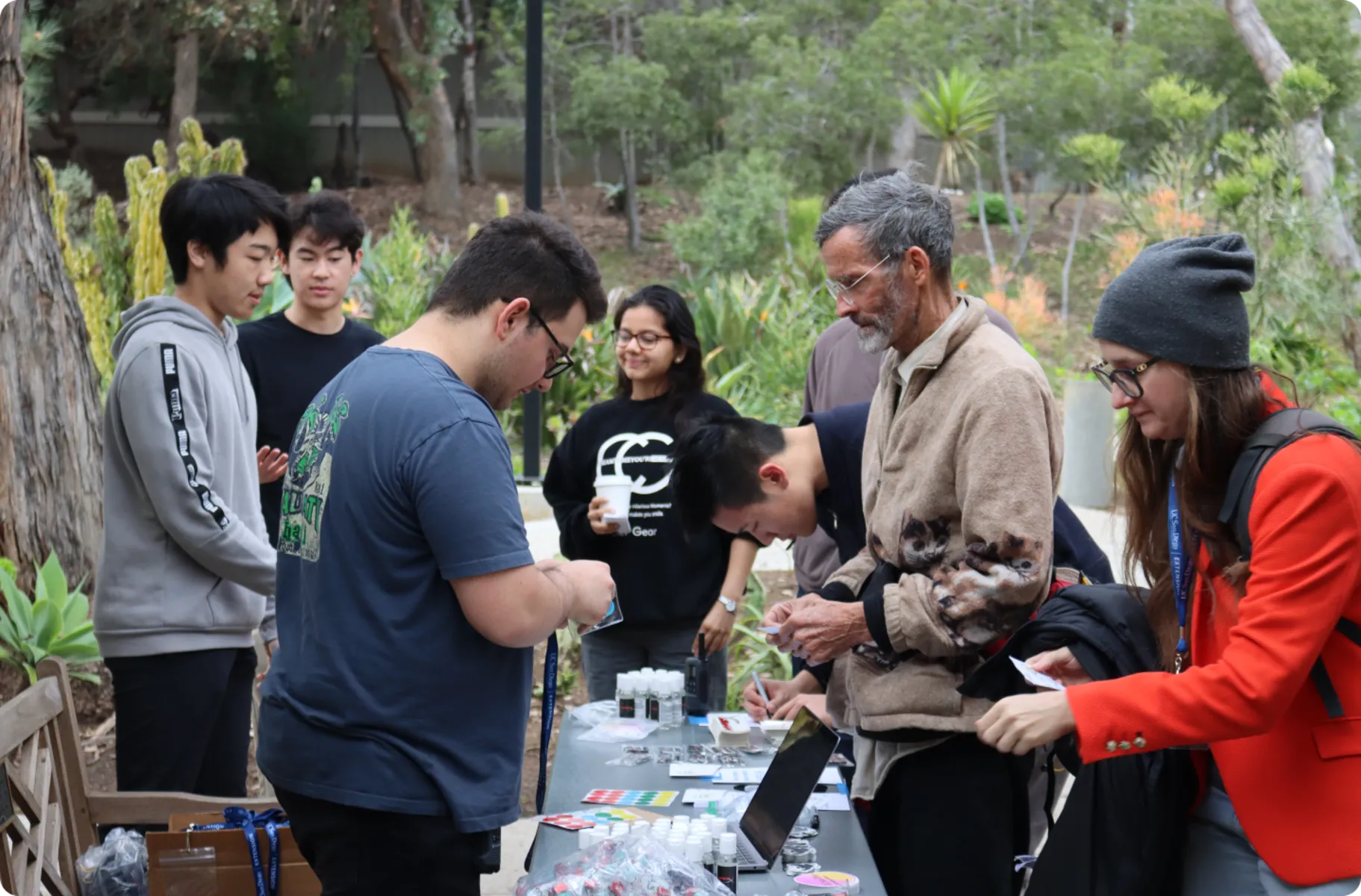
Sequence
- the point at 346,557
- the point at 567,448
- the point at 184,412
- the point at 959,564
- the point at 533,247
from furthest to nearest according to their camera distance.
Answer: the point at 567,448 < the point at 184,412 < the point at 959,564 < the point at 533,247 < the point at 346,557

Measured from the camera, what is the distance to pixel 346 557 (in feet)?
6.86

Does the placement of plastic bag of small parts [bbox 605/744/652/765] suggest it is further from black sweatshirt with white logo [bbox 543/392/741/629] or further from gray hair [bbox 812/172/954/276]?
gray hair [bbox 812/172/954/276]

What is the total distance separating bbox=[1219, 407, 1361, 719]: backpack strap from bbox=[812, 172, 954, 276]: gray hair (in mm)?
828

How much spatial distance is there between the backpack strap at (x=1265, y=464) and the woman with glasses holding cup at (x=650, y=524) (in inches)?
84.0

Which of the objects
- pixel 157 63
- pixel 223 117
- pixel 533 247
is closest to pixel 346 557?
pixel 533 247

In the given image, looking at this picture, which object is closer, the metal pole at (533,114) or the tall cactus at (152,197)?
the metal pole at (533,114)

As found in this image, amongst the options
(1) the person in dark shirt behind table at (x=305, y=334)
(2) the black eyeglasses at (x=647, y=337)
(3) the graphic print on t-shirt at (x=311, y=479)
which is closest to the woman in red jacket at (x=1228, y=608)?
(3) the graphic print on t-shirt at (x=311, y=479)

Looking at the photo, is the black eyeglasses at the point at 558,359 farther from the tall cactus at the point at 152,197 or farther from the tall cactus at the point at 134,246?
the tall cactus at the point at 152,197

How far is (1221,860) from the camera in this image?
217 cm

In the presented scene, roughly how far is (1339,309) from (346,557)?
1046 cm

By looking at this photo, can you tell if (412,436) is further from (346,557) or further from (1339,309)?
(1339,309)

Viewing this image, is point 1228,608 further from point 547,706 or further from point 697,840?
point 547,706

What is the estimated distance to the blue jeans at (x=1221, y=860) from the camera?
208 centimetres

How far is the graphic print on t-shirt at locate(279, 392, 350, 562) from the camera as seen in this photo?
214cm
